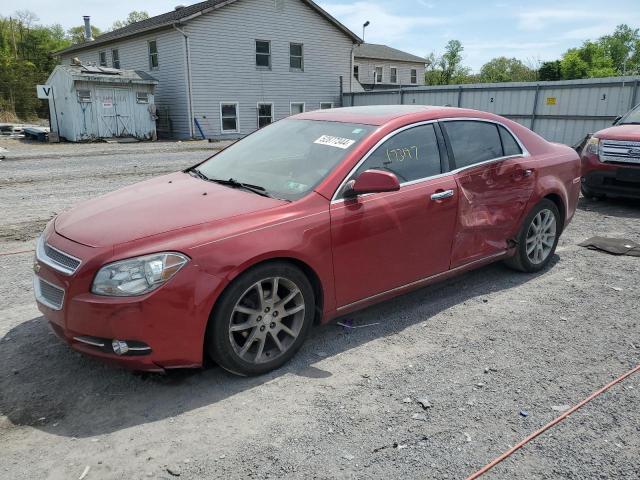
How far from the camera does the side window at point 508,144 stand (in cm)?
477

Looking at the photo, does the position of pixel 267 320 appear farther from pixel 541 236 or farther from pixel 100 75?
pixel 100 75

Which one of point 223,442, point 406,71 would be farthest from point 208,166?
point 406,71

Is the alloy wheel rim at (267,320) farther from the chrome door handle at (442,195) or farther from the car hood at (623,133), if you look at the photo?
the car hood at (623,133)

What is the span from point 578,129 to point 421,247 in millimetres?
13793

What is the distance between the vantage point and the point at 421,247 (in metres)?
3.98

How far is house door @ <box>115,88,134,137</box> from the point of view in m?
22.6

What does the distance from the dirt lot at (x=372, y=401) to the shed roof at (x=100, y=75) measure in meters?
19.2

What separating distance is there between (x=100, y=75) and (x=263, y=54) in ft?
26.5

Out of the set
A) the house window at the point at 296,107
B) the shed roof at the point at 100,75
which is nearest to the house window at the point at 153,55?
the shed roof at the point at 100,75

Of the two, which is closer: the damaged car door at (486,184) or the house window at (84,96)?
the damaged car door at (486,184)

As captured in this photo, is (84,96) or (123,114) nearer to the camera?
(84,96)

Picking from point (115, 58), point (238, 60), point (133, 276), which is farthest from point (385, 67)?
point (133, 276)

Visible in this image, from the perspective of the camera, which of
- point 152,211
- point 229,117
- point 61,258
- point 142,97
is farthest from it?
point 229,117

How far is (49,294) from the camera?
10.0ft
